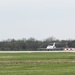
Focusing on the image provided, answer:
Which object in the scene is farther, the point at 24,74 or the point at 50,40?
the point at 50,40

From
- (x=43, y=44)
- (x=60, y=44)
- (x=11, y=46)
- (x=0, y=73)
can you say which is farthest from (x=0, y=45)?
(x=0, y=73)

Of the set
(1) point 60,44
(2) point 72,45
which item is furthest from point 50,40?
(2) point 72,45

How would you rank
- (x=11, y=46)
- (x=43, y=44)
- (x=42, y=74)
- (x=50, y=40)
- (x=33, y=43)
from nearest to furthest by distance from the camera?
(x=42, y=74)
(x=11, y=46)
(x=33, y=43)
(x=43, y=44)
(x=50, y=40)

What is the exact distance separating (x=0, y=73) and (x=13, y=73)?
892mm

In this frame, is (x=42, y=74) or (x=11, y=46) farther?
(x=11, y=46)

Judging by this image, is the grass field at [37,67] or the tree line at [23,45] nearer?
the grass field at [37,67]

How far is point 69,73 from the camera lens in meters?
22.4

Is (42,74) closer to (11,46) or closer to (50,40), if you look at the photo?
(11,46)

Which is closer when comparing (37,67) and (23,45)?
(37,67)

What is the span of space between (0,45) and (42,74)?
93680mm

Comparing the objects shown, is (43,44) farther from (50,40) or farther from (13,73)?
(13,73)

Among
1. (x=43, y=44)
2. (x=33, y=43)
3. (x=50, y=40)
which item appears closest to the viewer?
(x=33, y=43)

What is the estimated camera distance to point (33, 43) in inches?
4867

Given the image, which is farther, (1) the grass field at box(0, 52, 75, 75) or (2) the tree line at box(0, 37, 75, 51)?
(2) the tree line at box(0, 37, 75, 51)
